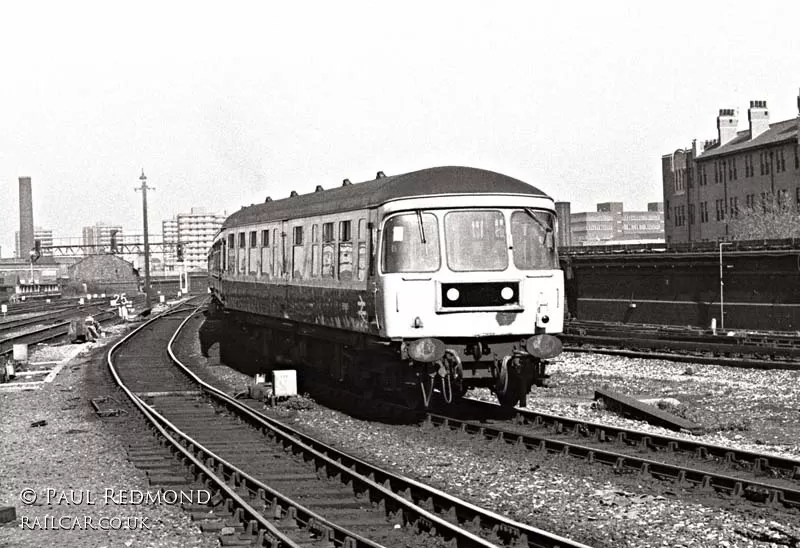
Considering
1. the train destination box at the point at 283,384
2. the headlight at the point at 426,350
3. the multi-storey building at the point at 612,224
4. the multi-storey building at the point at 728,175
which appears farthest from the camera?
the multi-storey building at the point at 612,224

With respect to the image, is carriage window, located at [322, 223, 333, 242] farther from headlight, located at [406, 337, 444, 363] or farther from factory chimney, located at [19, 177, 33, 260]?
factory chimney, located at [19, 177, 33, 260]

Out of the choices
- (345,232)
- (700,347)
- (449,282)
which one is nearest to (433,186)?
(449,282)

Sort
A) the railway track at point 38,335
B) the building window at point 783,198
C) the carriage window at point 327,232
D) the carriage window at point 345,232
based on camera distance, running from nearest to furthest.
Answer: the carriage window at point 345,232 → the carriage window at point 327,232 → the railway track at point 38,335 → the building window at point 783,198

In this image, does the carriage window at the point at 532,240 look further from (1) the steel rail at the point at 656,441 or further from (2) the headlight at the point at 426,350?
(1) the steel rail at the point at 656,441

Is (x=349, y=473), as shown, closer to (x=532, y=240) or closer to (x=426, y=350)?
(x=426, y=350)

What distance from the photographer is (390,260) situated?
15141 millimetres

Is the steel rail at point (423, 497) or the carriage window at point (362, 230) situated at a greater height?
the carriage window at point (362, 230)

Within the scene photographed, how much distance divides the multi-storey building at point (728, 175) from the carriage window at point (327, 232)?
4818 cm

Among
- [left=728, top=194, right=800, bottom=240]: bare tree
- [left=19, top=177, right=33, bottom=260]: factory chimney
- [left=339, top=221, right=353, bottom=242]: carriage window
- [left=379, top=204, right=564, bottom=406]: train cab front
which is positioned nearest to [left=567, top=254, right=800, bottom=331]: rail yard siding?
[left=728, top=194, right=800, bottom=240]: bare tree

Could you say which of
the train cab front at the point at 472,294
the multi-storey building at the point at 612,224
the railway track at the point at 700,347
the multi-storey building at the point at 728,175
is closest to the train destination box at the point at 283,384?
the train cab front at the point at 472,294

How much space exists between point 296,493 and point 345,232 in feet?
21.3

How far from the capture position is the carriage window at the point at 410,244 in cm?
1508

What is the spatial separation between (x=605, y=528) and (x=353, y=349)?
8.40 metres

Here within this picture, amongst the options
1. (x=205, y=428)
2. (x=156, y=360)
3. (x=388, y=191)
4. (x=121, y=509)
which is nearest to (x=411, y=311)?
(x=388, y=191)
